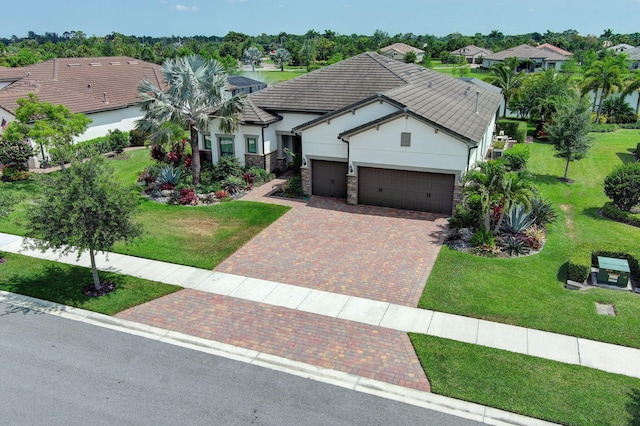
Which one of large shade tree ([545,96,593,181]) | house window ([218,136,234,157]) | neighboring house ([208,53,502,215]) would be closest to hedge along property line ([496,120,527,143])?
neighboring house ([208,53,502,215])

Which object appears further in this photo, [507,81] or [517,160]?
[507,81]

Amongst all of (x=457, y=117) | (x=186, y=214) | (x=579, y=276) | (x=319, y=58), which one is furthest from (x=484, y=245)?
(x=319, y=58)

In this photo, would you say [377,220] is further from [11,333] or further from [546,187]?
[11,333]

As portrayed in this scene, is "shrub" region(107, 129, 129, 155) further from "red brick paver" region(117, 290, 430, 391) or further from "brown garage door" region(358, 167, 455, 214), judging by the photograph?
"red brick paver" region(117, 290, 430, 391)

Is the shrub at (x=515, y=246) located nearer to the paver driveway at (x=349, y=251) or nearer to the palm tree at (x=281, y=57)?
the paver driveway at (x=349, y=251)

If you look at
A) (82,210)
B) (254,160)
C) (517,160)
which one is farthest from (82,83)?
(517,160)

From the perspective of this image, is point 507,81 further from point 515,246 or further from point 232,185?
point 515,246
